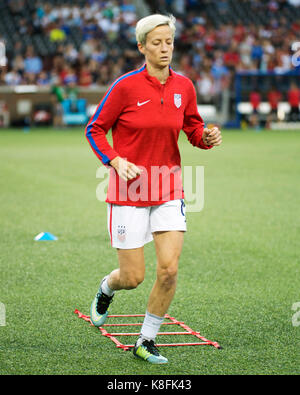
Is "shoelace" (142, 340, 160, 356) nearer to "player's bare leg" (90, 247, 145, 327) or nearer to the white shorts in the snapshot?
"player's bare leg" (90, 247, 145, 327)

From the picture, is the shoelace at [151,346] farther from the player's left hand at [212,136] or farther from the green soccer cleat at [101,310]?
the player's left hand at [212,136]

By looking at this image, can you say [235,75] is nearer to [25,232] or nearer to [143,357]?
[25,232]

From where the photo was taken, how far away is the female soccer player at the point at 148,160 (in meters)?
4.99

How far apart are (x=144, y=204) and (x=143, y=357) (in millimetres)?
1035

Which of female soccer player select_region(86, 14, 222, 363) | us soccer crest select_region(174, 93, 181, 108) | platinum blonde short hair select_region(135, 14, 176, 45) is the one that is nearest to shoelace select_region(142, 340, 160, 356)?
female soccer player select_region(86, 14, 222, 363)

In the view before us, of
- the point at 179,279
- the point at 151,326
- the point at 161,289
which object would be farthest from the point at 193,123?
the point at 179,279

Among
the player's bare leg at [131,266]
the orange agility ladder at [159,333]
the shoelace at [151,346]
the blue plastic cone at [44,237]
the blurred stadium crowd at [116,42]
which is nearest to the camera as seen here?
the shoelace at [151,346]

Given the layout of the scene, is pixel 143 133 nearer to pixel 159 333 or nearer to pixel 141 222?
pixel 141 222

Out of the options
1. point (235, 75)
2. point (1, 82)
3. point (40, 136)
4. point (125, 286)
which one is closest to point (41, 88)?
point (1, 82)

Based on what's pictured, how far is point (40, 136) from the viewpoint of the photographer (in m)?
26.2

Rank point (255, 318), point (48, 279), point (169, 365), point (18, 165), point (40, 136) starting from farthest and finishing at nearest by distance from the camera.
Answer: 1. point (40, 136)
2. point (18, 165)
3. point (48, 279)
4. point (255, 318)
5. point (169, 365)

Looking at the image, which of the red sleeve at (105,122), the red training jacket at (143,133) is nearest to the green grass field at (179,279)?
the red training jacket at (143,133)

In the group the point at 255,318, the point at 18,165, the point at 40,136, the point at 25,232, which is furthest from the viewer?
the point at 40,136

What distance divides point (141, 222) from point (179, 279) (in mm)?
2291
